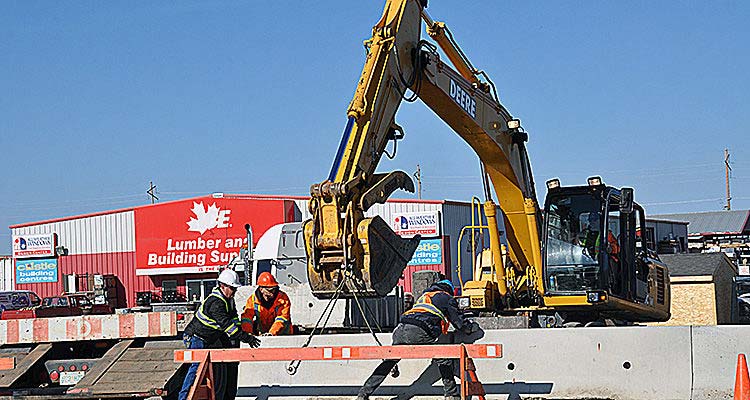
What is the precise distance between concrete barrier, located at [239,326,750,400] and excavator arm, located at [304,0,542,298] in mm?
1171

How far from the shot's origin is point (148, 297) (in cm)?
4466

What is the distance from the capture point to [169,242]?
45906 millimetres

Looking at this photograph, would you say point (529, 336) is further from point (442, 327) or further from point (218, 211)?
point (218, 211)

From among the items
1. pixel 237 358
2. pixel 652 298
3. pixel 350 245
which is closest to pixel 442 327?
pixel 350 245

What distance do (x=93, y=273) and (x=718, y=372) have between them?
41501 mm

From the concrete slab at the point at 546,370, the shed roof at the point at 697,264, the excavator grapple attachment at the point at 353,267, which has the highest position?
the excavator grapple attachment at the point at 353,267

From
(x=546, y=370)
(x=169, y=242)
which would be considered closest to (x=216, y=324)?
(x=546, y=370)

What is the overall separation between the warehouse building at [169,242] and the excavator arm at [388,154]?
994 inches

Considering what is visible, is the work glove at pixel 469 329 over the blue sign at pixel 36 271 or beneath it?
over

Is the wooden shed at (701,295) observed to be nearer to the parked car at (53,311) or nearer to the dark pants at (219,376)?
the dark pants at (219,376)

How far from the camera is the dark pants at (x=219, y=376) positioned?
10570 millimetres

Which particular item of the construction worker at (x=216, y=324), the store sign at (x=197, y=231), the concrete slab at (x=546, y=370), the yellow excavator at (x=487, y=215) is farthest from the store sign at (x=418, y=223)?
the construction worker at (x=216, y=324)

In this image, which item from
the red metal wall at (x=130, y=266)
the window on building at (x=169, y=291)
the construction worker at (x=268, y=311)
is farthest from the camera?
the window on building at (x=169, y=291)

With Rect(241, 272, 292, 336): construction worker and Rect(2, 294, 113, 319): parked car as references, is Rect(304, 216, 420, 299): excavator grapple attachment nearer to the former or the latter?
Rect(241, 272, 292, 336): construction worker
